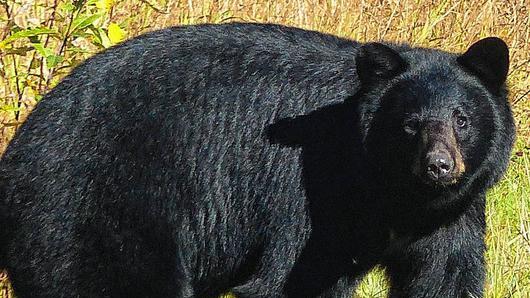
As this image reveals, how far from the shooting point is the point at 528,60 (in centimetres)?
786

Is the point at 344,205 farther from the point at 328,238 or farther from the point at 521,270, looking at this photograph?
the point at 521,270

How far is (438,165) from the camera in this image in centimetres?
434

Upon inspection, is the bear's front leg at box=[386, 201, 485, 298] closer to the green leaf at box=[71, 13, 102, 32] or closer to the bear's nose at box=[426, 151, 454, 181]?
the bear's nose at box=[426, 151, 454, 181]

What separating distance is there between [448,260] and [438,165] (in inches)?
27.9

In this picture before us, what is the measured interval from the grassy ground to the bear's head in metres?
A: 1.02

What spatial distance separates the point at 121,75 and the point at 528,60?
12.8ft

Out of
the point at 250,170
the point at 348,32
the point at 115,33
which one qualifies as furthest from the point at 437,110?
the point at 348,32

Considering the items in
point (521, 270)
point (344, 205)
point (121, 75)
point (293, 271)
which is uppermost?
point (121, 75)

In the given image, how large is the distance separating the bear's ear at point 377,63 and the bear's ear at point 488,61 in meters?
0.27

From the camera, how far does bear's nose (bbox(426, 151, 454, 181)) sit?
4.34 meters

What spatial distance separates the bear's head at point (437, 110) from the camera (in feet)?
15.0

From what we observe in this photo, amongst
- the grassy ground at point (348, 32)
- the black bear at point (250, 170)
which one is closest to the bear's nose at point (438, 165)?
the black bear at point (250, 170)

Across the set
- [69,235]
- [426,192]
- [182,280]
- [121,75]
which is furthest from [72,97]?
[426,192]

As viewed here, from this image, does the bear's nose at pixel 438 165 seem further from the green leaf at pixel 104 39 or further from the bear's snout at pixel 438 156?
the green leaf at pixel 104 39
